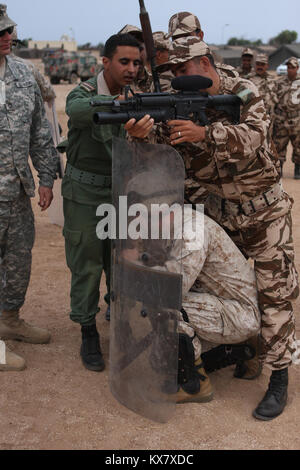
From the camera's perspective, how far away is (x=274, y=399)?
3.13 meters

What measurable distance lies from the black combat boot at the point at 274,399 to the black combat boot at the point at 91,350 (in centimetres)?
105

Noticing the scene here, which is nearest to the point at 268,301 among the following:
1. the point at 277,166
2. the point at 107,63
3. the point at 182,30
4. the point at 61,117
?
the point at 277,166

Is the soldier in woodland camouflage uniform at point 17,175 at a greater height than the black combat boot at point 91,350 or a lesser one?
greater

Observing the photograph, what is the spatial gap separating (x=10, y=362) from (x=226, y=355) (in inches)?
51.9

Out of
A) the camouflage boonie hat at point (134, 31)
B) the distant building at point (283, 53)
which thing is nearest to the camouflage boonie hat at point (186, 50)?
the camouflage boonie hat at point (134, 31)

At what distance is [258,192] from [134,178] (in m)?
0.70

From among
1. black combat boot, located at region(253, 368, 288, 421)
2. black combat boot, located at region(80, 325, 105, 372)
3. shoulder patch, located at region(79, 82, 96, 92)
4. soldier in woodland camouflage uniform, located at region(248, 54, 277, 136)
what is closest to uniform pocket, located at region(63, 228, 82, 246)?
black combat boot, located at region(80, 325, 105, 372)

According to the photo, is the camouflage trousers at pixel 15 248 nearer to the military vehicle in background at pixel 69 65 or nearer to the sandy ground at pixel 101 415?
the sandy ground at pixel 101 415

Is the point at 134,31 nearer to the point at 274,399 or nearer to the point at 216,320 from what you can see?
the point at 216,320

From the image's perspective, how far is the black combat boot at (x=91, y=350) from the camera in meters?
3.66

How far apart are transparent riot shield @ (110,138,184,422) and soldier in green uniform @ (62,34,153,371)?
48cm

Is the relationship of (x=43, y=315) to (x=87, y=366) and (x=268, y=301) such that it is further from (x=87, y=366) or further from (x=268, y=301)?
(x=268, y=301)
